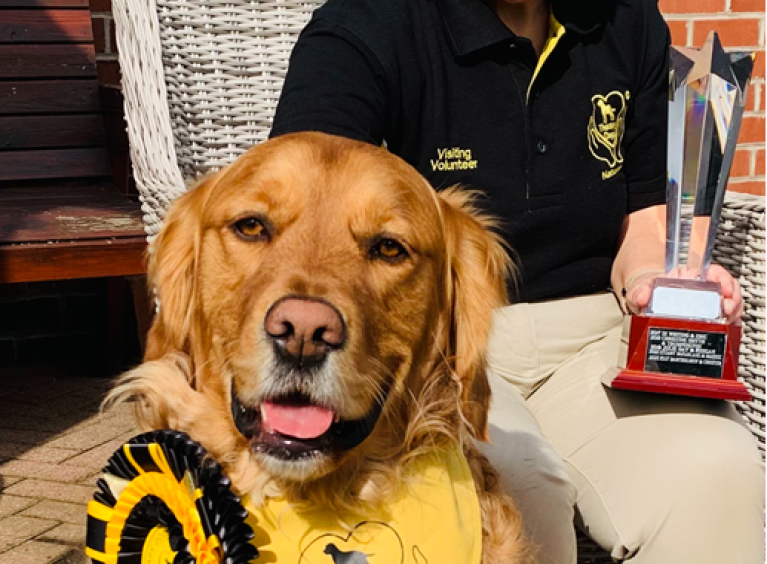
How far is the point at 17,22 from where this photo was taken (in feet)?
14.1

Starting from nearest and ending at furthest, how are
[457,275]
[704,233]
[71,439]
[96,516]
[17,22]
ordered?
[96,516] < [457,275] < [704,233] < [71,439] < [17,22]

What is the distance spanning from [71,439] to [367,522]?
2.25m

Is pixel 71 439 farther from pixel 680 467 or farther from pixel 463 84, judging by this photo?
pixel 680 467

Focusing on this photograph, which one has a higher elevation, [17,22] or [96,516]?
[17,22]

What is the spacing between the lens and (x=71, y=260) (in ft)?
11.0

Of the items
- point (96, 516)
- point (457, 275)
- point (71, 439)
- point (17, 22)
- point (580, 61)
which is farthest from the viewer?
point (17, 22)

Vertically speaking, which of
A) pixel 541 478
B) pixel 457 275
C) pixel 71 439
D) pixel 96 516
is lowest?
pixel 71 439

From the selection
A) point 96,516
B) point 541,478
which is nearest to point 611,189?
point 541,478

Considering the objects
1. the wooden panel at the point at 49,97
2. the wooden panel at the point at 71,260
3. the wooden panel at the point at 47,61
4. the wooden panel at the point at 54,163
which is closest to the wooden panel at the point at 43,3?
the wooden panel at the point at 47,61

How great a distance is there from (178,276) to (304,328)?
0.52 metres

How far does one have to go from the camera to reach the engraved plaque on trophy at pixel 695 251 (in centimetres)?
220

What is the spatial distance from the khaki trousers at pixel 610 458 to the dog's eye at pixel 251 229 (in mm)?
693

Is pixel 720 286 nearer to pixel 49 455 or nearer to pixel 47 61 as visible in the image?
pixel 49 455

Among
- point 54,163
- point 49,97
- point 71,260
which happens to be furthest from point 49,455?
point 49,97
